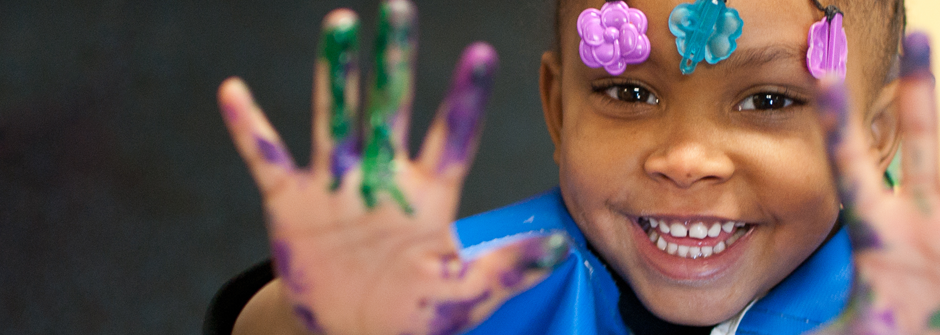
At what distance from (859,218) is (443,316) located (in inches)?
10.7

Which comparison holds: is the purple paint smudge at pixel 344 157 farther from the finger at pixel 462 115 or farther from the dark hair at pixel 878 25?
the dark hair at pixel 878 25

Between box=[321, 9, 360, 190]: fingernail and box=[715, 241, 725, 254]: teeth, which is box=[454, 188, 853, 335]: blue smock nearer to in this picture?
box=[715, 241, 725, 254]: teeth

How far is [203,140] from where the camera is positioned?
1.62 metres

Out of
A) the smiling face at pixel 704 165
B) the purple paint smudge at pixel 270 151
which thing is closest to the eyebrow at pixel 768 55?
the smiling face at pixel 704 165

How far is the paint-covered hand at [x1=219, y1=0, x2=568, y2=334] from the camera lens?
489 millimetres

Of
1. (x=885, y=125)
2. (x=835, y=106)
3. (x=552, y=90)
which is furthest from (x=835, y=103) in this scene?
(x=552, y=90)

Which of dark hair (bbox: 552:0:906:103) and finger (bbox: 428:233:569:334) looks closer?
finger (bbox: 428:233:569:334)

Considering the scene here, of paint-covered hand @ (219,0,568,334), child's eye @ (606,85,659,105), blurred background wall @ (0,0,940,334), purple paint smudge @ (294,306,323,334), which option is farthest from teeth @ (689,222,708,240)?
blurred background wall @ (0,0,940,334)

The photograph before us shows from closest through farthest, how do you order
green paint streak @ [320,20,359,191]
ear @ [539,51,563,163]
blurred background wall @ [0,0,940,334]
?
green paint streak @ [320,20,359,191], ear @ [539,51,563,163], blurred background wall @ [0,0,940,334]

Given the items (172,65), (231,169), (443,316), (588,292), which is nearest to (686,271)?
(588,292)

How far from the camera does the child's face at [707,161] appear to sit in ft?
2.01

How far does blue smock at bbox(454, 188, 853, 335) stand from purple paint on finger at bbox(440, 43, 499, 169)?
0.53 feet

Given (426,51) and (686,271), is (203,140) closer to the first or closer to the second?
(426,51)

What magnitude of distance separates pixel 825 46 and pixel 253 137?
40 cm
